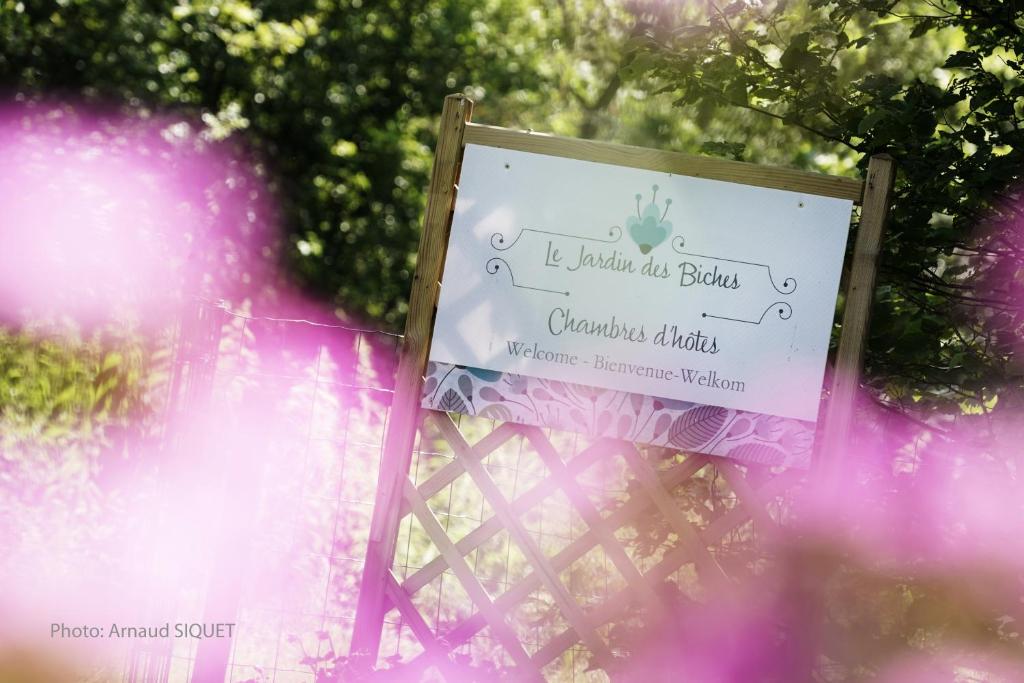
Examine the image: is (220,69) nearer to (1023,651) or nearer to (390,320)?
(390,320)

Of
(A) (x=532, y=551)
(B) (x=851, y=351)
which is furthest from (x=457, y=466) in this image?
(B) (x=851, y=351)

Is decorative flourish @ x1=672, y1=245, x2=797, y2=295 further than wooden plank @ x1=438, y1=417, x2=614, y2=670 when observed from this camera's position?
No

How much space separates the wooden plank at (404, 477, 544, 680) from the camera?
10.5ft

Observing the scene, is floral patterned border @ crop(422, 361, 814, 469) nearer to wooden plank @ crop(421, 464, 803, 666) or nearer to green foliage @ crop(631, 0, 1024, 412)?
wooden plank @ crop(421, 464, 803, 666)

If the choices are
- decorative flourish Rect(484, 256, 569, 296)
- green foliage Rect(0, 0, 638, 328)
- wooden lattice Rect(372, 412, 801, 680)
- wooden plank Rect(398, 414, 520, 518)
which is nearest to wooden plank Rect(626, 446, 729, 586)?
wooden lattice Rect(372, 412, 801, 680)

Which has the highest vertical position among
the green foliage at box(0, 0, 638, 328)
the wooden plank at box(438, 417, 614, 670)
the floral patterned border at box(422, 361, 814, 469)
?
the green foliage at box(0, 0, 638, 328)

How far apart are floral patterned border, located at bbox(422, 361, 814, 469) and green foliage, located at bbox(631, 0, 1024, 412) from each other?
0.64m

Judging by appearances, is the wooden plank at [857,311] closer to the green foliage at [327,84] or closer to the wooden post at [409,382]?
the wooden post at [409,382]

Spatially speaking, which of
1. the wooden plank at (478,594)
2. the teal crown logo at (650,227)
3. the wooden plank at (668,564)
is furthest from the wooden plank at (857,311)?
the wooden plank at (478,594)

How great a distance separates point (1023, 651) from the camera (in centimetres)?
315

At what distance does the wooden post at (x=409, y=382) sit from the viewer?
3.22 meters

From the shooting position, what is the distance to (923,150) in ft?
10.7

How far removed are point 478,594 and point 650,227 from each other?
1.33 meters

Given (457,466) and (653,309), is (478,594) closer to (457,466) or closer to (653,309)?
(457,466)
